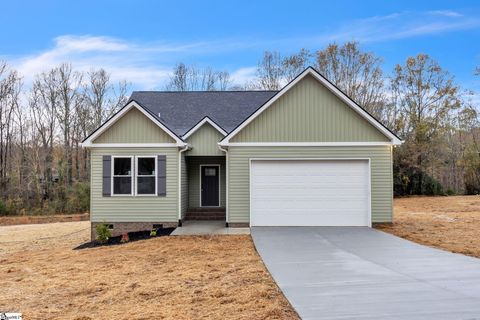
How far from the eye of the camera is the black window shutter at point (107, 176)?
46.0 ft

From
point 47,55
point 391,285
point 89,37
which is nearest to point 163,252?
point 391,285

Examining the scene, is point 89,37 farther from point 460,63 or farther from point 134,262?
point 460,63

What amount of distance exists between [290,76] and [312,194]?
70.4 ft

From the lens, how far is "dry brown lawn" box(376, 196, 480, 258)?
10477 mm

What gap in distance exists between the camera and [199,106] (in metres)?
18.0

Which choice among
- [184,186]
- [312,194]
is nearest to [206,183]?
[184,186]

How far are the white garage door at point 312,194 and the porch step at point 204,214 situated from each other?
283 centimetres

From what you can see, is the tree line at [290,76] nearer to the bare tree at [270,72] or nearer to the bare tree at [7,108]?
the bare tree at [7,108]

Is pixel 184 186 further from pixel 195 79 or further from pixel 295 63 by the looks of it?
pixel 195 79

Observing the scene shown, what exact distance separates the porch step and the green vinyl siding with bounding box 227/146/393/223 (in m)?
2.49

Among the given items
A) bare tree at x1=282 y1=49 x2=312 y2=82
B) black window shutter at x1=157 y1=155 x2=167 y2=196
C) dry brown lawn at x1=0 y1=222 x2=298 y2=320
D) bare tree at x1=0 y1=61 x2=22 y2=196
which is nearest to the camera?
dry brown lawn at x1=0 y1=222 x2=298 y2=320

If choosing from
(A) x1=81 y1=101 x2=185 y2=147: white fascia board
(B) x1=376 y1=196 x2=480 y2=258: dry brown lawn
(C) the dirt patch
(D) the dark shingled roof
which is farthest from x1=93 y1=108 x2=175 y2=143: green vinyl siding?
(C) the dirt patch

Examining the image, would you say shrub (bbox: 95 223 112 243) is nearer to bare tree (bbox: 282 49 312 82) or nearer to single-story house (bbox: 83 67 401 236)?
single-story house (bbox: 83 67 401 236)

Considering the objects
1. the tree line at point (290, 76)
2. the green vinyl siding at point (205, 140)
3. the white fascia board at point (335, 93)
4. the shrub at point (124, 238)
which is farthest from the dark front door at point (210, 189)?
the tree line at point (290, 76)
